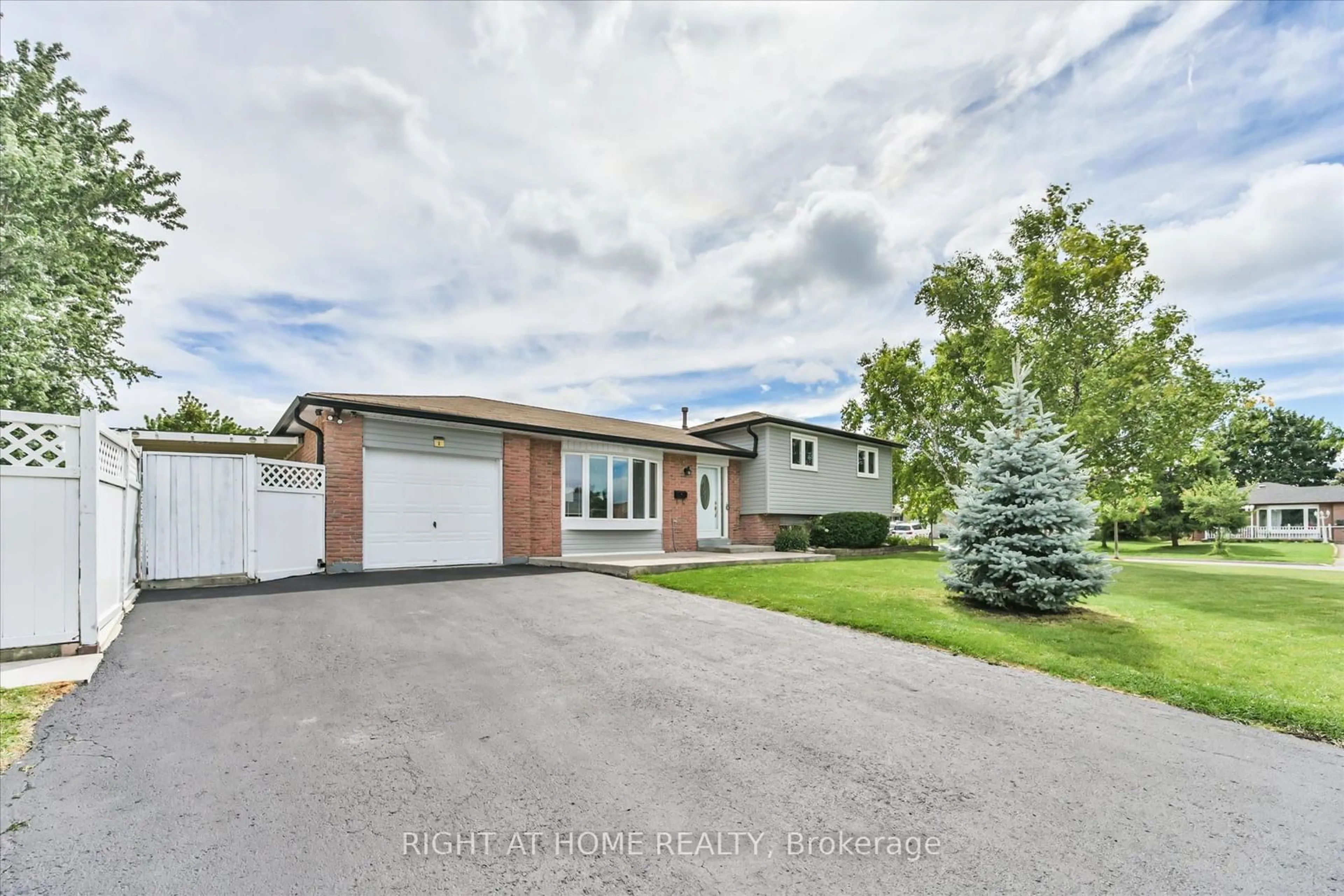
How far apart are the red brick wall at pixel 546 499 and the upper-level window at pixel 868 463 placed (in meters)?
12.3

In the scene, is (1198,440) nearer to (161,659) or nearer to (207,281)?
(161,659)

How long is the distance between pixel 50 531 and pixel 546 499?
334 inches

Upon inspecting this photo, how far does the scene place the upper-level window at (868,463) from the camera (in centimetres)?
2058

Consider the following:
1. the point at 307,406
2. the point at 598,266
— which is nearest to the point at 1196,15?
the point at 598,266

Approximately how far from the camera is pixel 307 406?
10406mm

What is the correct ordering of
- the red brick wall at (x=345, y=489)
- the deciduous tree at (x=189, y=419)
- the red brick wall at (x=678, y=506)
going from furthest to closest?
the deciduous tree at (x=189, y=419) < the red brick wall at (x=678, y=506) < the red brick wall at (x=345, y=489)

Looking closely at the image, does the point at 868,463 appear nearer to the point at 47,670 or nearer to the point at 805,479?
the point at 805,479

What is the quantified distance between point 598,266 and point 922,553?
1368cm

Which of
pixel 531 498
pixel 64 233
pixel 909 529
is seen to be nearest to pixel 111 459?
pixel 531 498

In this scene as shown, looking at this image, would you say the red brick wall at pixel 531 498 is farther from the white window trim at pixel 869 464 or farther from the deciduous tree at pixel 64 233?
the white window trim at pixel 869 464

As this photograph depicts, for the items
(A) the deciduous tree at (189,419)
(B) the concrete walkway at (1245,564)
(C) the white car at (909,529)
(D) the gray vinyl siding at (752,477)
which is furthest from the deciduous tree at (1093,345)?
(A) the deciduous tree at (189,419)

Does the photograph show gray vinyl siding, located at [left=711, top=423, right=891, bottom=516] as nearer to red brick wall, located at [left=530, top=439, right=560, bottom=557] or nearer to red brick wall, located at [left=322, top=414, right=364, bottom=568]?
red brick wall, located at [left=530, top=439, right=560, bottom=557]

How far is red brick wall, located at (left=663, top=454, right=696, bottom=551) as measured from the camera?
15.0 meters

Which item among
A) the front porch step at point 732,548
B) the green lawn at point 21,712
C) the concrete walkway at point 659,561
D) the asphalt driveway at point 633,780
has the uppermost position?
the green lawn at point 21,712
